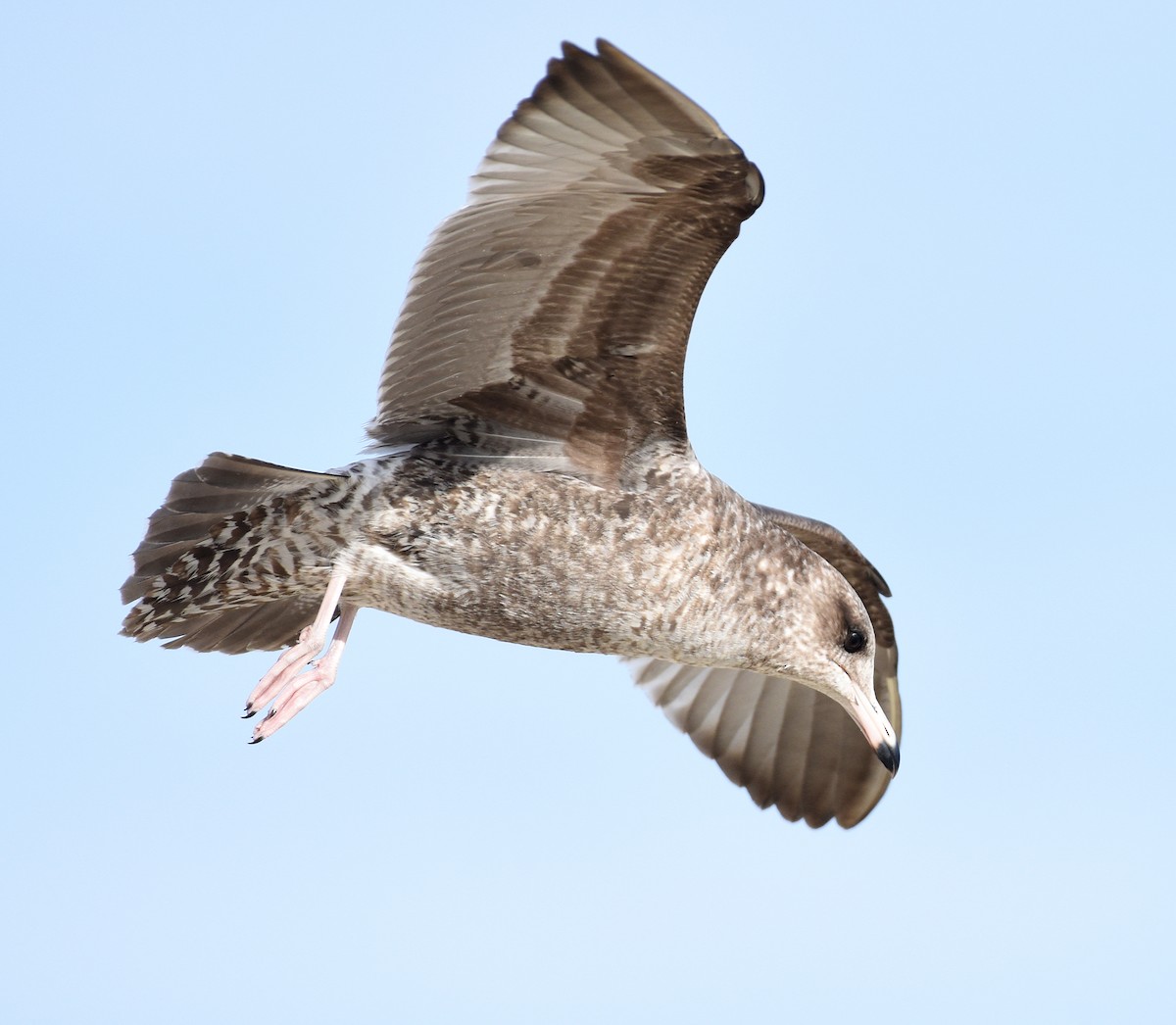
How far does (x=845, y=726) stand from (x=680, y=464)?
294cm

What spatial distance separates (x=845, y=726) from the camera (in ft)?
35.1

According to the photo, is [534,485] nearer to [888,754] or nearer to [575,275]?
[575,275]

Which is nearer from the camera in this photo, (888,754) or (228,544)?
(228,544)

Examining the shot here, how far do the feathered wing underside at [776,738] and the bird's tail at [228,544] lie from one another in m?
2.85

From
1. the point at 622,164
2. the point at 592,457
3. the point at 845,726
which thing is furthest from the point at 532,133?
the point at 845,726

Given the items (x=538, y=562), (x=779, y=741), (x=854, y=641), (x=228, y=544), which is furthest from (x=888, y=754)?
(x=228, y=544)

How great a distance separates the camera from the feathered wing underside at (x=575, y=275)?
7.43m

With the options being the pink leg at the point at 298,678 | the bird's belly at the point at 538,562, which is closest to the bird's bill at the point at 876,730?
the bird's belly at the point at 538,562

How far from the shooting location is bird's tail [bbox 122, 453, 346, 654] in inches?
316

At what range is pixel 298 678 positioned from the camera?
8094 mm

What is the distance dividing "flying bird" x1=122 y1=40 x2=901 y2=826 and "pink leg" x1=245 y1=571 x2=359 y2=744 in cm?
1

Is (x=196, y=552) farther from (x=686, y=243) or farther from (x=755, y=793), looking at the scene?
(x=755, y=793)

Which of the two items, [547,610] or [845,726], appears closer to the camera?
[547,610]

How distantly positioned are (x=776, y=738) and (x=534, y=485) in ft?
10.4
